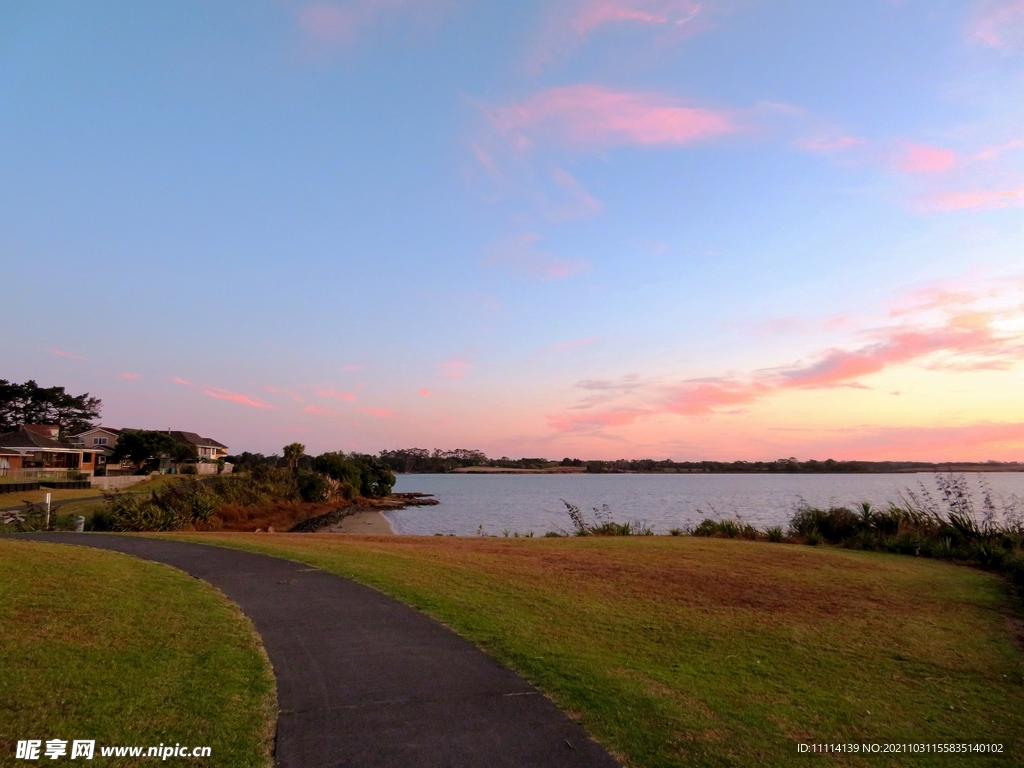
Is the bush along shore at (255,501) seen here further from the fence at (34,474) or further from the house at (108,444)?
the house at (108,444)

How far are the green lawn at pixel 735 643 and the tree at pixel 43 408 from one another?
79022mm

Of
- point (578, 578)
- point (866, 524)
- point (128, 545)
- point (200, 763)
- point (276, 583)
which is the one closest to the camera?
point (200, 763)

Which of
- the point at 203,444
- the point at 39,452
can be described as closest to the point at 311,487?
the point at 39,452

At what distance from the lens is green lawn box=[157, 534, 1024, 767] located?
18.4 feet

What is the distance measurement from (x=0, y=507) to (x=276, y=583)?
1160 inches

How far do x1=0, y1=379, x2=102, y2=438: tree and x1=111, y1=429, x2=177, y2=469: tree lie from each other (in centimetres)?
1469

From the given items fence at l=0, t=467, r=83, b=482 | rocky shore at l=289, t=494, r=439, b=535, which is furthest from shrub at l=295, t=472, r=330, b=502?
fence at l=0, t=467, r=83, b=482

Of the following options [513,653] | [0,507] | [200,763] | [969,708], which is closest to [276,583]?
[513,653]

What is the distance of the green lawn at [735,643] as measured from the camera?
5603 mm

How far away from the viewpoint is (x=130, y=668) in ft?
20.1

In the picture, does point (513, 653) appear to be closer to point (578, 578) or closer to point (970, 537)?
point (578, 578)

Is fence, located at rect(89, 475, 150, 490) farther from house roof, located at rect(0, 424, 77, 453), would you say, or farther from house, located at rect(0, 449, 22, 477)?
house roof, located at rect(0, 424, 77, 453)

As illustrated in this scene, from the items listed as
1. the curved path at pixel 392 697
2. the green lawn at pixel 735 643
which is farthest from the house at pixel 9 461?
the curved path at pixel 392 697

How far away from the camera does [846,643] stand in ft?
28.0
